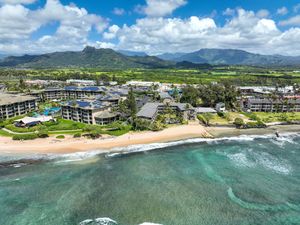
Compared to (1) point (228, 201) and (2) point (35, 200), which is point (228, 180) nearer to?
(1) point (228, 201)

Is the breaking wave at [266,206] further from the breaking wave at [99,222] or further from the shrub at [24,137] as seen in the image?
the shrub at [24,137]

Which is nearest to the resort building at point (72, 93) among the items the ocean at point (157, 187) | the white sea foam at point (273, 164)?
the ocean at point (157, 187)

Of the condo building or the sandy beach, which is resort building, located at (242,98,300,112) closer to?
the sandy beach

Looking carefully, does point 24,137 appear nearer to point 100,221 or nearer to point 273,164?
point 100,221

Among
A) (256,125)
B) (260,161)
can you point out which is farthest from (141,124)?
(256,125)

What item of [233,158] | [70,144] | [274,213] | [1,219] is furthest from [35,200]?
[233,158]

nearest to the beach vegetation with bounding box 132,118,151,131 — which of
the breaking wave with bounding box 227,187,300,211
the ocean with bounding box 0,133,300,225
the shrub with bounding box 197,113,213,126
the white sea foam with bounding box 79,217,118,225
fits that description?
the ocean with bounding box 0,133,300,225
